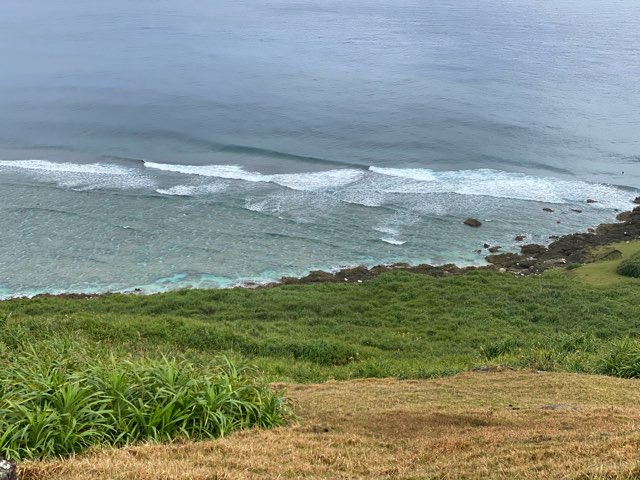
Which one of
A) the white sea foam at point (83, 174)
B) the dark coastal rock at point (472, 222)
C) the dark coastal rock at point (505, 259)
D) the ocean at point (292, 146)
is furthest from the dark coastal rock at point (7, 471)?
the white sea foam at point (83, 174)

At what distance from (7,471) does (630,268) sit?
29.0m

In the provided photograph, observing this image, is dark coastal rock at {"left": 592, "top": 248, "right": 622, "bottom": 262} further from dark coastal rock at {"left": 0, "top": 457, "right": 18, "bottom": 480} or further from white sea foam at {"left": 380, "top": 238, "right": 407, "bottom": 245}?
dark coastal rock at {"left": 0, "top": 457, "right": 18, "bottom": 480}

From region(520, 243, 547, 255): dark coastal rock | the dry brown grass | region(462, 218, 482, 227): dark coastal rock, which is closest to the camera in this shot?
the dry brown grass

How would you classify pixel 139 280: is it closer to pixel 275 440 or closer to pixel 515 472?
pixel 275 440

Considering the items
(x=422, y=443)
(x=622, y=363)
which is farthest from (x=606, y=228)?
(x=422, y=443)

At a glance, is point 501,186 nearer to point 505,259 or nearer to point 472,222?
point 472,222

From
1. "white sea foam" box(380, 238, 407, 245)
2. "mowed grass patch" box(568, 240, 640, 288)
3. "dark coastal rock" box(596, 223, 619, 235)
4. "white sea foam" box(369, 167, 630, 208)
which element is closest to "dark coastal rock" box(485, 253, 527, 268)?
"mowed grass patch" box(568, 240, 640, 288)

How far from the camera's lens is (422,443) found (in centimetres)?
834

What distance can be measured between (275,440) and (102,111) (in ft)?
188

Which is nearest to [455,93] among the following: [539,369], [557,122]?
[557,122]

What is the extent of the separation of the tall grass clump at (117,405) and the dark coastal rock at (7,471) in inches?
51.7

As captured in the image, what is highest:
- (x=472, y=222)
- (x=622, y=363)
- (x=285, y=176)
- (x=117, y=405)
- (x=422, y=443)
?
(x=117, y=405)

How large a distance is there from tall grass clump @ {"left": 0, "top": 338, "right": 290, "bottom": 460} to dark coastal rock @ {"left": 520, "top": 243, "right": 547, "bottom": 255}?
27.5 meters

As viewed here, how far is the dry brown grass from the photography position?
22.1 ft
